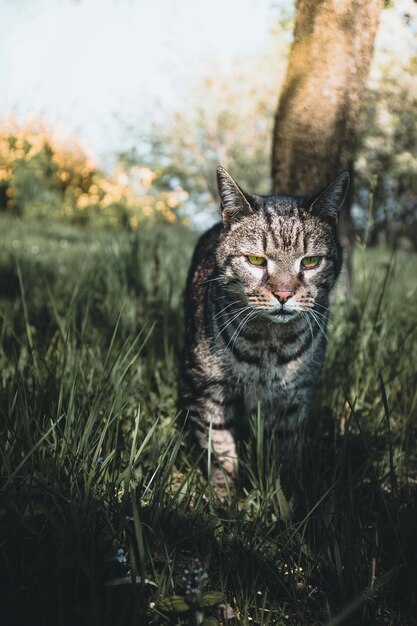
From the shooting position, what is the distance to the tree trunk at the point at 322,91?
2.76 metres

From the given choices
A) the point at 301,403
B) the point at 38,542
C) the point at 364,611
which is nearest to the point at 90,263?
the point at 301,403

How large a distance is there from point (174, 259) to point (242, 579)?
302 centimetres

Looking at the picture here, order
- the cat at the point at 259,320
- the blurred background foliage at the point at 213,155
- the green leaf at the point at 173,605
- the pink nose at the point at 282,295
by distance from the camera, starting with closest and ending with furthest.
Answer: the green leaf at the point at 173,605 → the pink nose at the point at 282,295 → the cat at the point at 259,320 → the blurred background foliage at the point at 213,155

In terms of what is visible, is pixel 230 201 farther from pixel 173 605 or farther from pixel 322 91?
pixel 173 605

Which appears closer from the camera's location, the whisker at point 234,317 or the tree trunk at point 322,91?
the whisker at point 234,317

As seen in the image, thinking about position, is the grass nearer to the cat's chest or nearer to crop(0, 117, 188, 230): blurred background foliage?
the cat's chest

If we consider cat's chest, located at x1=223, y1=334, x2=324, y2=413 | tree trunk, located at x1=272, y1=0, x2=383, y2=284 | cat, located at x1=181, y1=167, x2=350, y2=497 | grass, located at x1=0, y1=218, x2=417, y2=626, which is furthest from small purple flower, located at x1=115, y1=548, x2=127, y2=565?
tree trunk, located at x1=272, y1=0, x2=383, y2=284

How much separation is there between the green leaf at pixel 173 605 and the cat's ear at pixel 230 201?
138 centimetres

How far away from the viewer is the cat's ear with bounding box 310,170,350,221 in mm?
1953

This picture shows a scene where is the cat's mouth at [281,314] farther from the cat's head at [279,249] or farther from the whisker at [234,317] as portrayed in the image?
the whisker at [234,317]

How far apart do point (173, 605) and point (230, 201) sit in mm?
1456

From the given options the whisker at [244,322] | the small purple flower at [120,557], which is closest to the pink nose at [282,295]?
the whisker at [244,322]

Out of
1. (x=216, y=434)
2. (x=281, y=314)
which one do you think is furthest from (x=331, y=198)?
(x=216, y=434)

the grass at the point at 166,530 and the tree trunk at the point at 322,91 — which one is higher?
the tree trunk at the point at 322,91
